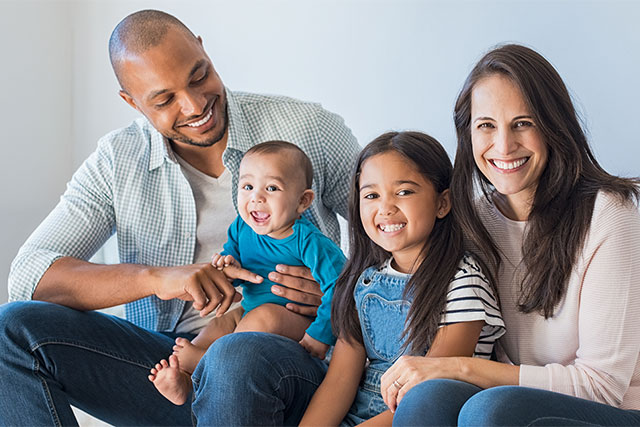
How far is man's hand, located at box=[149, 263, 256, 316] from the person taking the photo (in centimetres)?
176

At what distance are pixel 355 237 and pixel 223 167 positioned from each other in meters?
0.55

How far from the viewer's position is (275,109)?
2133 millimetres

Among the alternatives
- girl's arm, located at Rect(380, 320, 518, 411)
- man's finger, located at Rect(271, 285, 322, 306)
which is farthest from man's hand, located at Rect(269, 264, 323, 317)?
girl's arm, located at Rect(380, 320, 518, 411)

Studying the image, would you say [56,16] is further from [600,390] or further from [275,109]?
[600,390]

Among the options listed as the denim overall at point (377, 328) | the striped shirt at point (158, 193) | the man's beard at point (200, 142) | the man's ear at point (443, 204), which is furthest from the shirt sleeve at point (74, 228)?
the man's ear at point (443, 204)

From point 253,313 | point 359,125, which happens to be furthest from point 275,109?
point 253,313

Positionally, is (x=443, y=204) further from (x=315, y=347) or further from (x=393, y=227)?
(x=315, y=347)

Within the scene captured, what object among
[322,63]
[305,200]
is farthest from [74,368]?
[322,63]

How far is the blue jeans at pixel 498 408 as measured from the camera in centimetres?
118

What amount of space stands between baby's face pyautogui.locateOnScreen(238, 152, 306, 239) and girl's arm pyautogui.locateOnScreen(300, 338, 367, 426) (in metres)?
0.33

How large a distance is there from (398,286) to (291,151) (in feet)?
1.46

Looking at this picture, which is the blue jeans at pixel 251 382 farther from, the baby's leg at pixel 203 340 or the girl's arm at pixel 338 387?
the baby's leg at pixel 203 340

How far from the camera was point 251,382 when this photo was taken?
1.49 m

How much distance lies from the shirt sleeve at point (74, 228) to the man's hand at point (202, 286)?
12.8 inches
